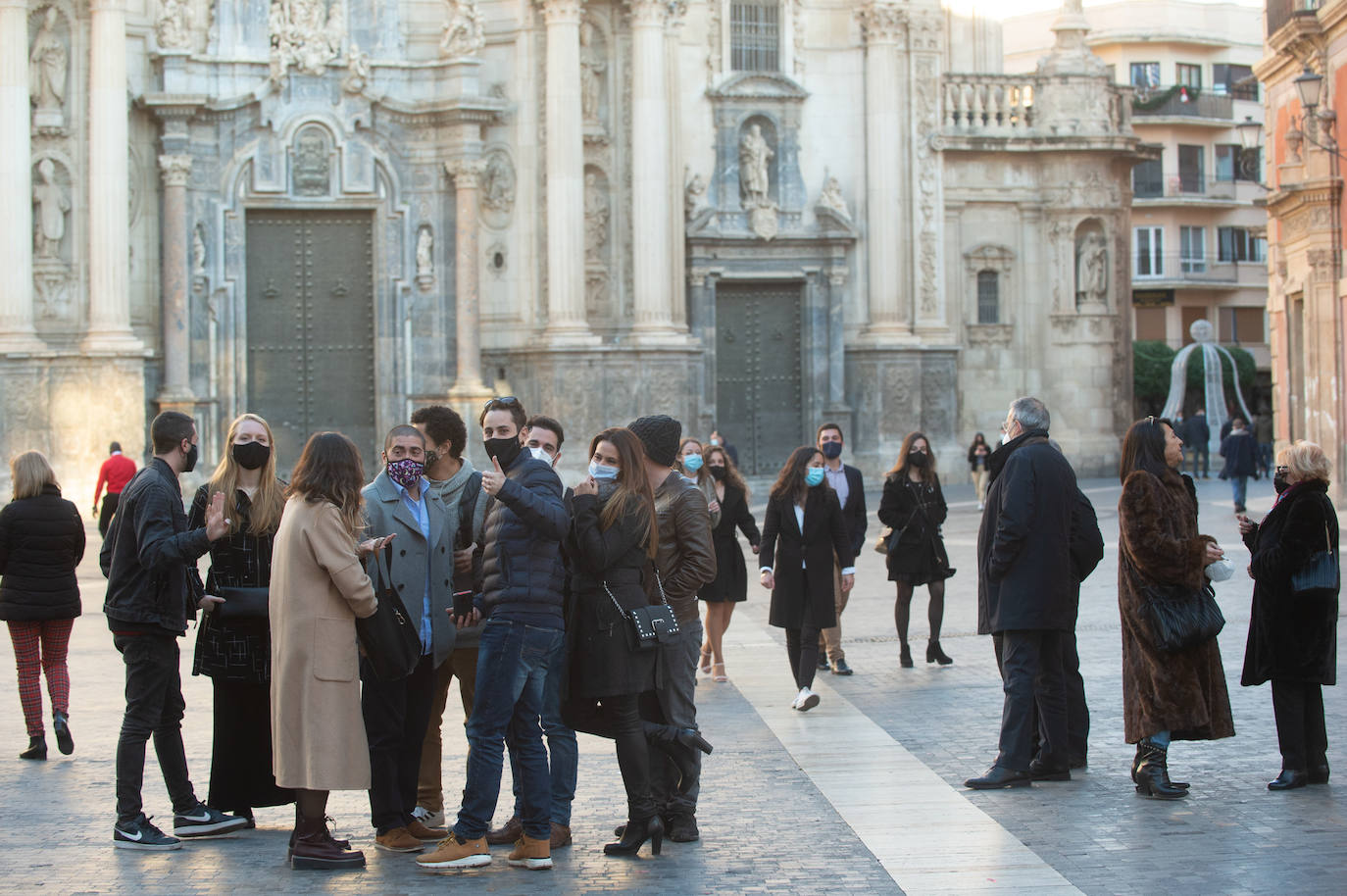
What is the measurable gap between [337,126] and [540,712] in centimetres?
2290

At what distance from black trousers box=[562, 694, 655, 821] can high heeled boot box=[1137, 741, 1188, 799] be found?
2.64m

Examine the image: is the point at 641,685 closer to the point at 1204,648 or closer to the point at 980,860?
the point at 980,860

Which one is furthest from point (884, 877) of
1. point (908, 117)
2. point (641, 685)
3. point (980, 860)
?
point (908, 117)

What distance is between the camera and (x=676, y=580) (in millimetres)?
8758

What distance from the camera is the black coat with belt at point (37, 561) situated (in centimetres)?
1085

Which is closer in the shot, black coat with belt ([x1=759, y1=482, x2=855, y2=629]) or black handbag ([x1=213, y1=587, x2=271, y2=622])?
black handbag ([x1=213, y1=587, x2=271, y2=622])

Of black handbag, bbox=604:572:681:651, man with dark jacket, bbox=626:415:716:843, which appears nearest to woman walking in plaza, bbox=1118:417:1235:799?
man with dark jacket, bbox=626:415:716:843

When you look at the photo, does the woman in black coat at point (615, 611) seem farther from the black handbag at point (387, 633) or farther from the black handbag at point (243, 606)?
the black handbag at point (243, 606)

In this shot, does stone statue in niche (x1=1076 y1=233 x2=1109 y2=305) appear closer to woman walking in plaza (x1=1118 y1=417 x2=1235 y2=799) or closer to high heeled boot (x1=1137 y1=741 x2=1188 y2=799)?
woman walking in plaza (x1=1118 y1=417 x2=1235 y2=799)

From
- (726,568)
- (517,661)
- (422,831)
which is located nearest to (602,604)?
(517,661)

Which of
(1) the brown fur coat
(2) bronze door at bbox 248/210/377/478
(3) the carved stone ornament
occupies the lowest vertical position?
(1) the brown fur coat

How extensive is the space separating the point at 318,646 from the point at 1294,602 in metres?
4.94

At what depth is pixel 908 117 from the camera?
33125 mm

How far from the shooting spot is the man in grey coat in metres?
8.30
